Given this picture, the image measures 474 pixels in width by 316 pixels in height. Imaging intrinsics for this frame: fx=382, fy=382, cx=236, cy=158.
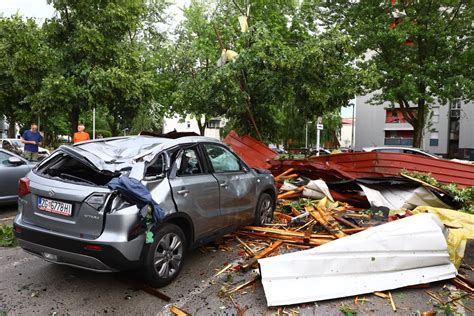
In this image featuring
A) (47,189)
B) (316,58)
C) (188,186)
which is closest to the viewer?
(47,189)

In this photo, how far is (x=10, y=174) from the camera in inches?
307

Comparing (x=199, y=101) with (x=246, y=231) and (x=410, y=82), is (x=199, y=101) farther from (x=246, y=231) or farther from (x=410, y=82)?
(x=410, y=82)

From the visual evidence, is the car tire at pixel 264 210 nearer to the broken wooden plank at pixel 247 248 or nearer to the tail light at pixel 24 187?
the broken wooden plank at pixel 247 248

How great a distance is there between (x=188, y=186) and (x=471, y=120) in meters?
41.9

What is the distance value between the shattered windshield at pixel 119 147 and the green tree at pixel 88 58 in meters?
7.65

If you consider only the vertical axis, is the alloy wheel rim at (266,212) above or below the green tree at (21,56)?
below

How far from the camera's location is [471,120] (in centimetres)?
3841

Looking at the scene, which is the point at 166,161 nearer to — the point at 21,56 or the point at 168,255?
the point at 168,255

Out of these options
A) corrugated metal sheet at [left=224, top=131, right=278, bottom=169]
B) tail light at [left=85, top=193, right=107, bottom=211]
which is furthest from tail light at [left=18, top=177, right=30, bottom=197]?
corrugated metal sheet at [left=224, top=131, right=278, bottom=169]

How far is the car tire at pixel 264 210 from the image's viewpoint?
6028mm

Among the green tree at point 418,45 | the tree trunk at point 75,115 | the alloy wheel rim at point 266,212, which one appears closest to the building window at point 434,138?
the green tree at point 418,45

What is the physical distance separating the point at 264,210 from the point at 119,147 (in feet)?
8.80

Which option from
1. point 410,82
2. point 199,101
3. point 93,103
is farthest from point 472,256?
point 410,82

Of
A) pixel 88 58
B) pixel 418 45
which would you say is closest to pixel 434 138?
pixel 418 45
